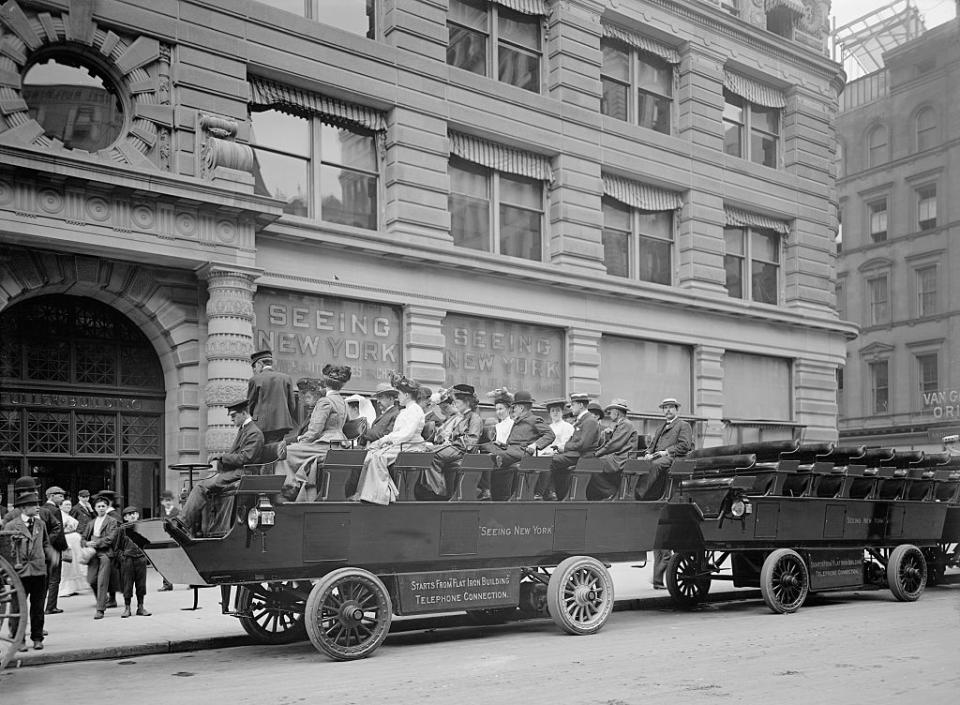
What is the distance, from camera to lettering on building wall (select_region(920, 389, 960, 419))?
36.8 m

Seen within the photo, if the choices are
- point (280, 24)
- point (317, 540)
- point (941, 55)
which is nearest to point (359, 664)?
point (317, 540)

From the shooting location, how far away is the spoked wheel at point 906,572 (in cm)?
1345

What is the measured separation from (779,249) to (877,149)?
19457 mm

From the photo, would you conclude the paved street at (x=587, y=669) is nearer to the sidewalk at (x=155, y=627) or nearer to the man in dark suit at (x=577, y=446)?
the sidewalk at (x=155, y=627)

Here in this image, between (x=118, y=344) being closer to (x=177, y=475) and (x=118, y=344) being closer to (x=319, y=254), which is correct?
(x=177, y=475)

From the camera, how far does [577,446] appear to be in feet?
37.6

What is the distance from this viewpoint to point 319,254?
18.2 m

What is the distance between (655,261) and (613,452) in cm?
1376

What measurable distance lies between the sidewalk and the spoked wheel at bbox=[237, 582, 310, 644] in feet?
1.52

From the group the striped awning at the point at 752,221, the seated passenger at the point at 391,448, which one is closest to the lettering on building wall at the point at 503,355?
the striped awning at the point at 752,221

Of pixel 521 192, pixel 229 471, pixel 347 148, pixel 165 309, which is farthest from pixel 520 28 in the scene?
pixel 229 471

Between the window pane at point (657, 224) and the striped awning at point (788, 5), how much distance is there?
7022 mm

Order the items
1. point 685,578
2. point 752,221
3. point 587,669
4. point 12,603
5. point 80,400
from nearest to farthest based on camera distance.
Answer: point 12,603 → point 587,669 → point 685,578 → point 80,400 → point 752,221

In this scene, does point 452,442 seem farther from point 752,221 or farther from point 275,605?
point 752,221
